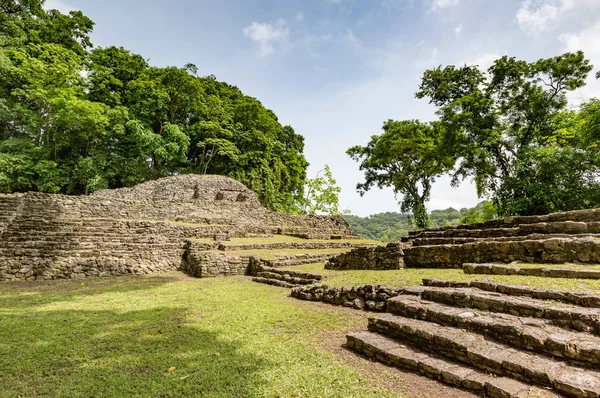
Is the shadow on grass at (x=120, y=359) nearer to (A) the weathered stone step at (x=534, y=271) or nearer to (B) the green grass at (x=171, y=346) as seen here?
(B) the green grass at (x=171, y=346)

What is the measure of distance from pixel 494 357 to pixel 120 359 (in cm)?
429

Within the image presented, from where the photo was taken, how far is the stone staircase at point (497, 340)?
241 cm

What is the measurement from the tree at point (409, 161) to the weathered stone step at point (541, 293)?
55.6ft

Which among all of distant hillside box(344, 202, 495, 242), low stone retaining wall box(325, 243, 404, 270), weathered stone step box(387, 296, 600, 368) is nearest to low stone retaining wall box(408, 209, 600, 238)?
low stone retaining wall box(325, 243, 404, 270)

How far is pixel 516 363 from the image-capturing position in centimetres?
253

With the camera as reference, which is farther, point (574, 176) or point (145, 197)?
point (145, 197)

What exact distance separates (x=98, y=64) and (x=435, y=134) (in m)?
28.0

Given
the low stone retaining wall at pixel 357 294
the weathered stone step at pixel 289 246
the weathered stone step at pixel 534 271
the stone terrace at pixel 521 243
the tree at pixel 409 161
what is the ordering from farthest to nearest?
the tree at pixel 409 161 → the weathered stone step at pixel 289 246 → the stone terrace at pixel 521 243 → the low stone retaining wall at pixel 357 294 → the weathered stone step at pixel 534 271

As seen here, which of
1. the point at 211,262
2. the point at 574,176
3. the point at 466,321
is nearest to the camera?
the point at 466,321

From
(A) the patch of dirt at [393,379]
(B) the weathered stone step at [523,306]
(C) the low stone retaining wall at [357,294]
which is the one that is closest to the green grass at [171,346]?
(A) the patch of dirt at [393,379]

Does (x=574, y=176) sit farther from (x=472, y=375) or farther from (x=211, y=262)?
(x=211, y=262)

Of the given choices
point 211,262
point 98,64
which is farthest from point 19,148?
point 211,262

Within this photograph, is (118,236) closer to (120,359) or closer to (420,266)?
(120,359)

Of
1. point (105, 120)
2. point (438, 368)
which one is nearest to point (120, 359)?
point (438, 368)
